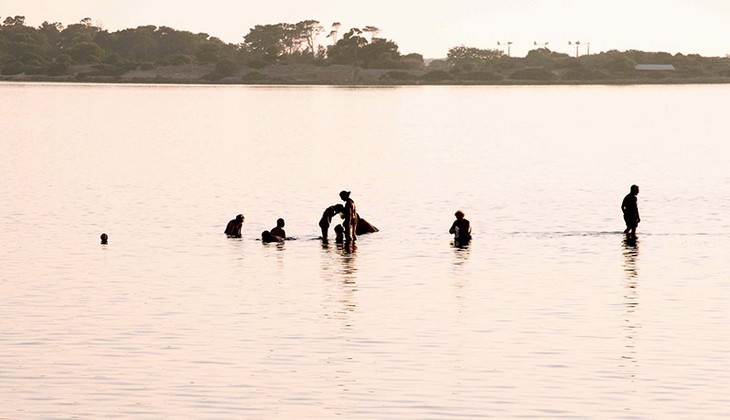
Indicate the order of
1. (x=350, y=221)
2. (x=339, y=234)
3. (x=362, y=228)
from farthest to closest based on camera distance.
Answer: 1. (x=362, y=228)
2. (x=339, y=234)
3. (x=350, y=221)

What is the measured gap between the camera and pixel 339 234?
158ft

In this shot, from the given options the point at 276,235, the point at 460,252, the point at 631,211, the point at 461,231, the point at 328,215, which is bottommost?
the point at 460,252

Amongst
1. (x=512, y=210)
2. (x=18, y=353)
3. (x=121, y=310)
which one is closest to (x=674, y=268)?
(x=121, y=310)

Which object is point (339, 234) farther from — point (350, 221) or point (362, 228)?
point (362, 228)

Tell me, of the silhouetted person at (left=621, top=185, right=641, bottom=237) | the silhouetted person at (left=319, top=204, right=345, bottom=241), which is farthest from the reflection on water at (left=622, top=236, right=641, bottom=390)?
the silhouetted person at (left=319, top=204, right=345, bottom=241)

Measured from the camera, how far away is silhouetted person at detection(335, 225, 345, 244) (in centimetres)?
4797

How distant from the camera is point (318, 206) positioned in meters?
70.8

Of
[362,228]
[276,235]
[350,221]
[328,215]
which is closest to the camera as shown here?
[350,221]

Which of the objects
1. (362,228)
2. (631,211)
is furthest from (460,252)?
(631,211)

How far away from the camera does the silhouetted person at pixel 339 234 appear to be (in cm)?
4797

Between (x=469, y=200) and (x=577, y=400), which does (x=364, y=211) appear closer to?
(x=469, y=200)

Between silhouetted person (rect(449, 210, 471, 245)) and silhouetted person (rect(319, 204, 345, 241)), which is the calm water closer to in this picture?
silhouetted person (rect(449, 210, 471, 245))

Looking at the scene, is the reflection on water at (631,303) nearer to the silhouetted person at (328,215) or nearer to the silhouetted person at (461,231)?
the silhouetted person at (461,231)

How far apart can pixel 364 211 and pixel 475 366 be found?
40398mm
